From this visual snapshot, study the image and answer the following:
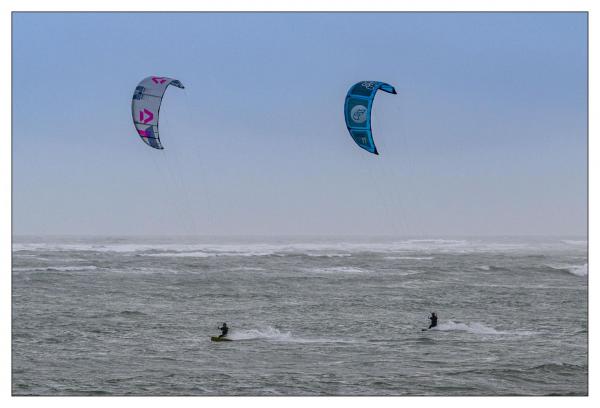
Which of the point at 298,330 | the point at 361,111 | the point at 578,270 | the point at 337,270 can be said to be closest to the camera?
the point at 361,111

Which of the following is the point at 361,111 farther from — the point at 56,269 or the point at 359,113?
the point at 56,269

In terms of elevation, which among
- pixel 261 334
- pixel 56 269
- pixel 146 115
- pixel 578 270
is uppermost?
pixel 146 115

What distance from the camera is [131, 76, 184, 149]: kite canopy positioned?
2309cm

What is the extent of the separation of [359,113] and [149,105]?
19.2ft

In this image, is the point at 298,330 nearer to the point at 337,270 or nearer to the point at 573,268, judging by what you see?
the point at 337,270

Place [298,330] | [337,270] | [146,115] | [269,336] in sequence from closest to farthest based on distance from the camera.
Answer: [146,115] → [269,336] → [298,330] → [337,270]

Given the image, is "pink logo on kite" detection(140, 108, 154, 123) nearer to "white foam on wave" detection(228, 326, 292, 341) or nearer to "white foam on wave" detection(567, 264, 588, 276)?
"white foam on wave" detection(228, 326, 292, 341)

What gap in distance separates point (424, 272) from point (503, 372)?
25.7m

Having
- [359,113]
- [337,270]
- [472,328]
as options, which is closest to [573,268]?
[337,270]

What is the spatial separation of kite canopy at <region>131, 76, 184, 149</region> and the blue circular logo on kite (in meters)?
4.69

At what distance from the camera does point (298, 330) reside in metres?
26.0

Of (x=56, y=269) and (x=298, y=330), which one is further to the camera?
(x=56, y=269)

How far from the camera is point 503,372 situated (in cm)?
1986

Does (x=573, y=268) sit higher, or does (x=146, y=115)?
(x=146, y=115)
